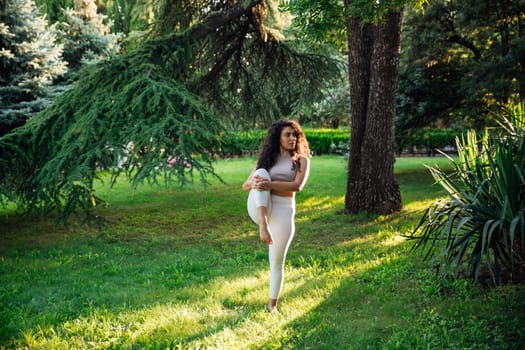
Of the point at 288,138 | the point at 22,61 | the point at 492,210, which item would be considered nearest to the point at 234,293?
the point at 288,138

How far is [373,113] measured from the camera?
8.83 meters

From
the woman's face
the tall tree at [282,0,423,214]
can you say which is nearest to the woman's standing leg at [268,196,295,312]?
the woman's face

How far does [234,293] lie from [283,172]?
1.67 m

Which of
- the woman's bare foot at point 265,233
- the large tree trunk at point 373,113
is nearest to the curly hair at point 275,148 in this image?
the woman's bare foot at point 265,233

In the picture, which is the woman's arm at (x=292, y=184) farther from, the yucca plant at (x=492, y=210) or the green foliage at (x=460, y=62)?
the green foliage at (x=460, y=62)

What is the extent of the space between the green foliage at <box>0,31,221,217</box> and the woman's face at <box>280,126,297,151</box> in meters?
2.02

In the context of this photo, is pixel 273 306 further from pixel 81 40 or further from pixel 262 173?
pixel 81 40

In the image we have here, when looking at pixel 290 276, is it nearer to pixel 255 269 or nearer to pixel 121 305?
pixel 255 269

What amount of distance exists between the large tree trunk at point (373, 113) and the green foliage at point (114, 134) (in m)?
3.26

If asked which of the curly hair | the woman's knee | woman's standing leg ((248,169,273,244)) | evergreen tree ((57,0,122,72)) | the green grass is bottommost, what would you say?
the green grass

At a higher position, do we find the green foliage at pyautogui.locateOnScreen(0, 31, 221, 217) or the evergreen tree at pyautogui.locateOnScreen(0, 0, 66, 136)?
the evergreen tree at pyautogui.locateOnScreen(0, 0, 66, 136)

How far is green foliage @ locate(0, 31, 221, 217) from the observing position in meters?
6.48

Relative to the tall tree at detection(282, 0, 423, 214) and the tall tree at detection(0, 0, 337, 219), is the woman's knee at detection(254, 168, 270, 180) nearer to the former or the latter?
the tall tree at detection(0, 0, 337, 219)

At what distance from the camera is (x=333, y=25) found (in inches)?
321
